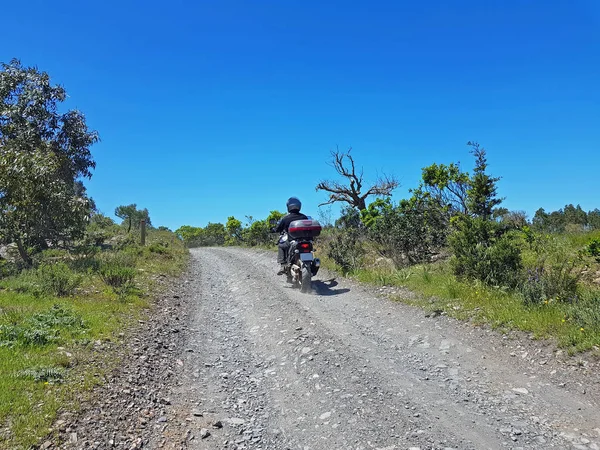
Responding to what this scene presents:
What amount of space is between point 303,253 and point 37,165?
8.57m

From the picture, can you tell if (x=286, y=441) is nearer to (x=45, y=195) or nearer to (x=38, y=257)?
(x=45, y=195)

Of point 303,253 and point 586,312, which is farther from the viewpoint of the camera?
point 303,253

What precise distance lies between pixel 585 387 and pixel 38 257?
16.0 meters

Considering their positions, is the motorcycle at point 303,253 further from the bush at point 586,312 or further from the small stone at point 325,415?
the small stone at point 325,415

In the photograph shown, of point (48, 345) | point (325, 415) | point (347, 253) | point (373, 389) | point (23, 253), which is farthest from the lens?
point (347, 253)

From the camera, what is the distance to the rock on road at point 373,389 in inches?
140

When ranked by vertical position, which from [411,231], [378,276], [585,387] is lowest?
[585,387]

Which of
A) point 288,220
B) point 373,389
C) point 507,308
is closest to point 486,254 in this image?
point 507,308

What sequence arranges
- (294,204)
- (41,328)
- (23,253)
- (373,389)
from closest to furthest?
(373,389), (41,328), (294,204), (23,253)

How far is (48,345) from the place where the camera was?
17.4 ft

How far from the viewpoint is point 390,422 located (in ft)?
12.3

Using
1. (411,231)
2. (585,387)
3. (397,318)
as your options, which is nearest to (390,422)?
(585,387)

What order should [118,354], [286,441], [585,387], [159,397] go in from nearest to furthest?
1. [286,441]
2. [585,387]
3. [159,397]
4. [118,354]

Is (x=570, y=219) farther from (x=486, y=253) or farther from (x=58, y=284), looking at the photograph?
(x=58, y=284)
